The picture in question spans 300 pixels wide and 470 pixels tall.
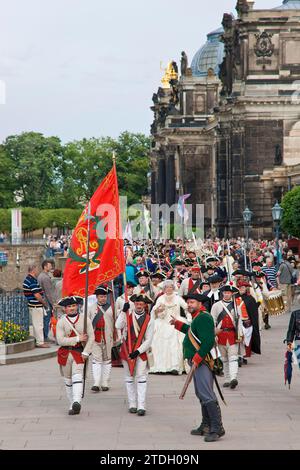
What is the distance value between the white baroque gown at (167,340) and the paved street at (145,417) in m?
0.40

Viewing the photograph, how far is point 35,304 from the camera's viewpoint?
25406 mm

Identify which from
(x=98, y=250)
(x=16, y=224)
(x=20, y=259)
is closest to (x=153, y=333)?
(x=98, y=250)

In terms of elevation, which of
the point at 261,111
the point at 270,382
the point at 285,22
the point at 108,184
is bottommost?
the point at 270,382

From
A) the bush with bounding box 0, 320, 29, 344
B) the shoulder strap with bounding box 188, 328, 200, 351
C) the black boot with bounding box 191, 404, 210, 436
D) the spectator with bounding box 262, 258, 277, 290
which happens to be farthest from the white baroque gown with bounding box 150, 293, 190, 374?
the spectator with bounding box 262, 258, 277, 290

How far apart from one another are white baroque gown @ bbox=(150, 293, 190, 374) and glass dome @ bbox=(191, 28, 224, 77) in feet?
353

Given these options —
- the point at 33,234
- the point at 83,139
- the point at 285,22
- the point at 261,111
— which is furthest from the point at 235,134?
the point at 83,139

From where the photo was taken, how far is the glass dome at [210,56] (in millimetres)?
128625

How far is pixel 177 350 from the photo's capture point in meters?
21.6

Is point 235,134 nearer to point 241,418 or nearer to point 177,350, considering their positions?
point 177,350

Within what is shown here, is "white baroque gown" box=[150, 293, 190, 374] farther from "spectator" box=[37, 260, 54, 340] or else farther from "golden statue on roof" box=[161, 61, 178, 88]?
"golden statue on roof" box=[161, 61, 178, 88]

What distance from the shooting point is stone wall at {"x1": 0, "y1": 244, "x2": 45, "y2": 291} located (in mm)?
89287

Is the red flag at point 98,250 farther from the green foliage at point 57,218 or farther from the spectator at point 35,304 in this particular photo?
the green foliage at point 57,218
